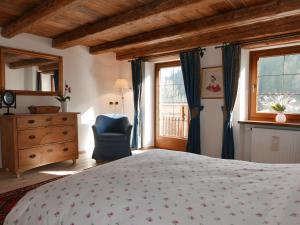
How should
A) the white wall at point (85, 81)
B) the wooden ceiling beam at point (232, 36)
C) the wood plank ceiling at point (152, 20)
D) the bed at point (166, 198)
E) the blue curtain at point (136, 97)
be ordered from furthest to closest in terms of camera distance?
the blue curtain at point (136, 97) → the white wall at point (85, 81) → the wooden ceiling beam at point (232, 36) → the wood plank ceiling at point (152, 20) → the bed at point (166, 198)

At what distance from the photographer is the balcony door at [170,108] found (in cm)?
500

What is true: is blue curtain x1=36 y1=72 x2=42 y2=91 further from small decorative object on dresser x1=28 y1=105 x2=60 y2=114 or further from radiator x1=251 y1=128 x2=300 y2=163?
radiator x1=251 y1=128 x2=300 y2=163

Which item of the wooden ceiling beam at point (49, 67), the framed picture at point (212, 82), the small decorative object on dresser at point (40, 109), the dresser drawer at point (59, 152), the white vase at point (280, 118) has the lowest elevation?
the dresser drawer at point (59, 152)

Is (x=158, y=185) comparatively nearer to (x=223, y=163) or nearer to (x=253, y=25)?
(x=223, y=163)

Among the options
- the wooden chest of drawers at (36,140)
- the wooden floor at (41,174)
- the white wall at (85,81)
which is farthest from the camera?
the white wall at (85,81)

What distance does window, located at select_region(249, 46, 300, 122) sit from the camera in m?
3.60

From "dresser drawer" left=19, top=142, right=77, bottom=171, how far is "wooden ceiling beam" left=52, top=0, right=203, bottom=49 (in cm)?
179

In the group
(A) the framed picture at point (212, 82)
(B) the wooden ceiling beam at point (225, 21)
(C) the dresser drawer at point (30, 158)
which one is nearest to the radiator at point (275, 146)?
(A) the framed picture at point (212, 82)

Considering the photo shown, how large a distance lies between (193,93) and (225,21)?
1595mm

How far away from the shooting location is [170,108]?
5.26m

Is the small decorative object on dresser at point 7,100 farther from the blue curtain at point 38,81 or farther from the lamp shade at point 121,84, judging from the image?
the lamp shade at point 121,84

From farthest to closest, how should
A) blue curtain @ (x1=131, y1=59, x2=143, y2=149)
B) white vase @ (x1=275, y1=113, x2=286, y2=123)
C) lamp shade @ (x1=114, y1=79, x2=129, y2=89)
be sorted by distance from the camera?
blue curtain @ (x1=131, y1=59, x2=143, y2=149)
lamp shade @ (x1=114, y1=79, x2=129, y2=89)
white vase @ (x1=275, y1=113, x2=286, y2=123)

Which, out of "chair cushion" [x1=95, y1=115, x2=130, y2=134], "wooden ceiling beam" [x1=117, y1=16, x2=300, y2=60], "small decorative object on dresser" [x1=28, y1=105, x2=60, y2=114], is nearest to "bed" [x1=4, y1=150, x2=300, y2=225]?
"wooden ceiling beam" [x1=117, y1=16, x2=300, y2=60]

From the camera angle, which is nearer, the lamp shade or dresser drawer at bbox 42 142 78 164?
dresser drawer at bbox 42 142 78 164
